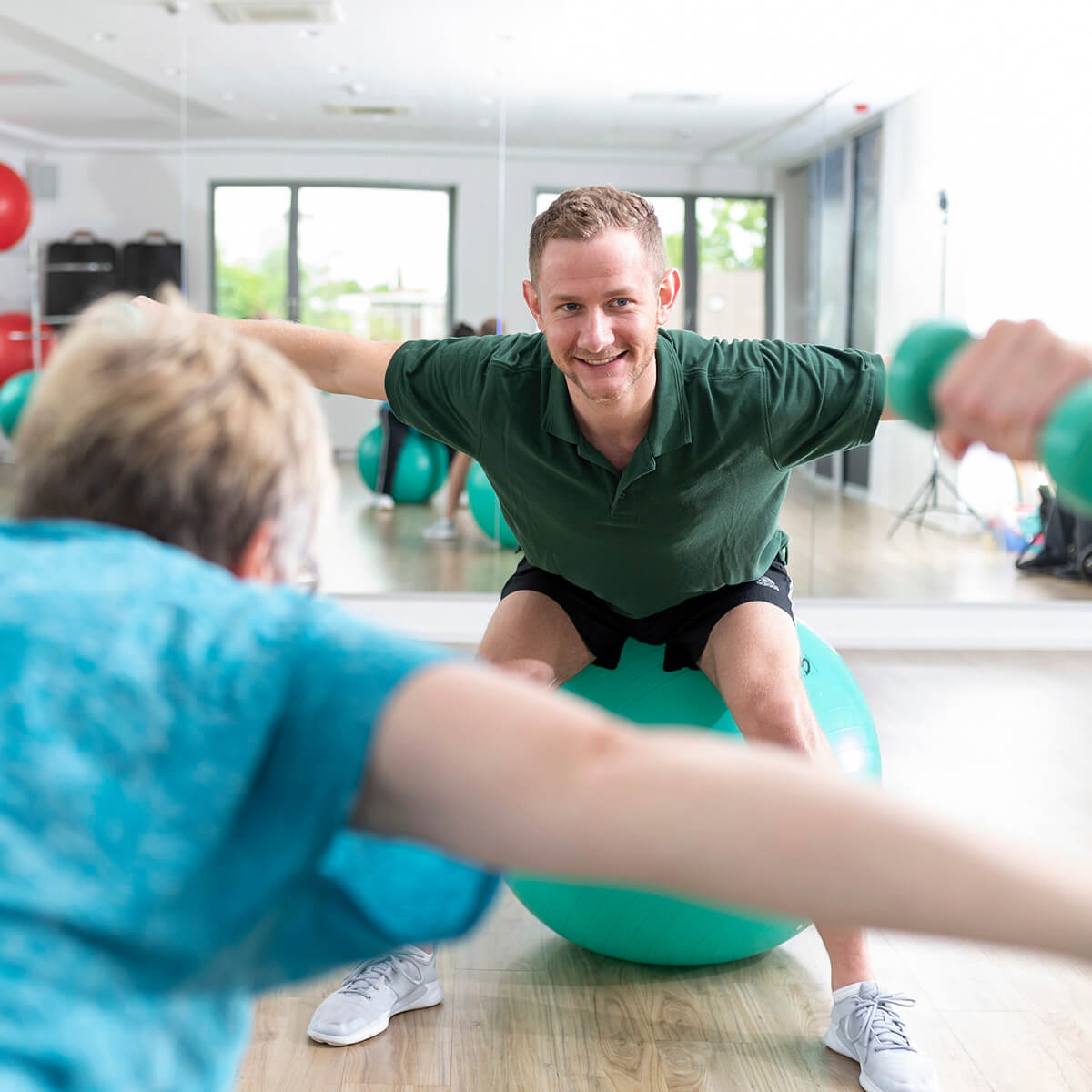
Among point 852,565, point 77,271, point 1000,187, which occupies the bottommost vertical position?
point 852,565

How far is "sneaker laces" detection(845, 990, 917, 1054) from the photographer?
1905 millimetres

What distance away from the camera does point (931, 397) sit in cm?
73

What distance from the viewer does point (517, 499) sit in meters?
2.13

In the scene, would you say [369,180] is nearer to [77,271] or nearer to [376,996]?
[77,271]

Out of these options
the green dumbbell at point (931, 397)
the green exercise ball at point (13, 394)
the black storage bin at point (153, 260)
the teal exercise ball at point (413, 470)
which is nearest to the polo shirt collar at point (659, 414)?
the green dumbbell at point (931, 397)

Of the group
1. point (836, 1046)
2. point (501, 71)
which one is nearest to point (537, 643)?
point (836, 1046)

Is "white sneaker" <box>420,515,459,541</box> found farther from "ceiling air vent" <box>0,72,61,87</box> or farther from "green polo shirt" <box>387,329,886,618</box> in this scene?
"green polo shirt" <box>387,329,886,618</box>

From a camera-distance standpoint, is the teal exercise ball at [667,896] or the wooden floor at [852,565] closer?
the teal exercise ball at [667,896]

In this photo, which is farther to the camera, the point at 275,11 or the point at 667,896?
the point at 275,11

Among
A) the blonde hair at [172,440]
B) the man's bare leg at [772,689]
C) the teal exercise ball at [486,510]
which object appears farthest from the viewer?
the teal exercise ball at [486,510]

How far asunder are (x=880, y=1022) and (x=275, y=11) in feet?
14.0

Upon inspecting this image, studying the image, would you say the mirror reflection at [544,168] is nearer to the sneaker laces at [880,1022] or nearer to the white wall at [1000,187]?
the white wall at [1000,187]

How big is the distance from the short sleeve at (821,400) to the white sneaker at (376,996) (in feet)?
3.55

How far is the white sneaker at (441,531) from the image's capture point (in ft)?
18.9
